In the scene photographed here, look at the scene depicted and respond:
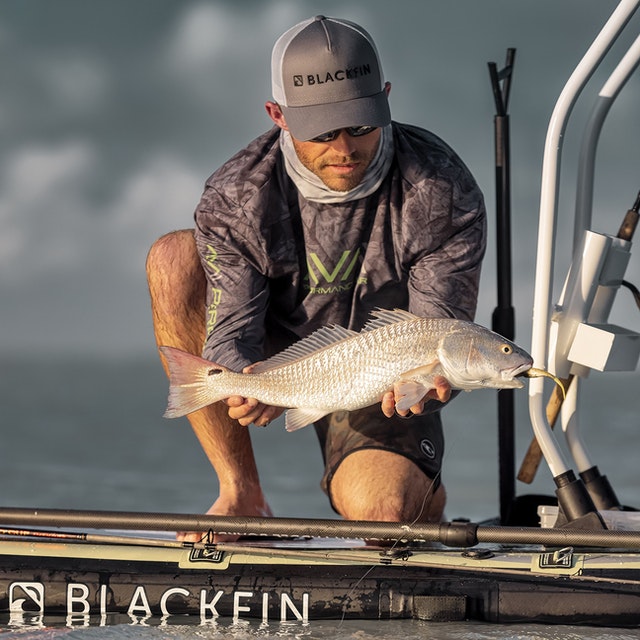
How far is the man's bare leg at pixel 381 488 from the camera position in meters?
4.12

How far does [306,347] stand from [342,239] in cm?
63

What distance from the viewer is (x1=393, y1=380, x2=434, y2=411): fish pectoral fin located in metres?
3.49

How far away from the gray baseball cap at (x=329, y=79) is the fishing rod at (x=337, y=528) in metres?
1.31

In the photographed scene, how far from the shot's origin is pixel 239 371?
3.99m

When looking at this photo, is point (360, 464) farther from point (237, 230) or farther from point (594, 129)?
point (594, 129)

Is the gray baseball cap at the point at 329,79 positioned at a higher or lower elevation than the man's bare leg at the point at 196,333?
higher

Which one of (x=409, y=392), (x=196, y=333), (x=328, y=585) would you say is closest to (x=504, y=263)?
(x=196, y=333)

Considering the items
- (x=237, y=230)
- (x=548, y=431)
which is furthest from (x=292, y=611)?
(x=237, y=230)

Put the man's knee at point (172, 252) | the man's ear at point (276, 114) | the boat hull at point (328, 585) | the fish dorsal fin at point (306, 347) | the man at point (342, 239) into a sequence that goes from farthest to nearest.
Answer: the man's knee at point (172, 252)
the man's ear at point (276, 114)
the man at point (342, 239)
the fish dorsal fin at point (306, 347)
the boat hull at point (328, 585)

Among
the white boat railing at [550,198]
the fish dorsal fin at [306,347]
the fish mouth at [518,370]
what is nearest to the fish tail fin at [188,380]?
the fish dorsal fin at [306,347]

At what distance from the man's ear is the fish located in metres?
0.87

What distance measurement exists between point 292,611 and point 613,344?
149 cm

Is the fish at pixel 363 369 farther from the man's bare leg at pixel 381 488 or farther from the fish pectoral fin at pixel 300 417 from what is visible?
the man's bare leg at pixel 381 488

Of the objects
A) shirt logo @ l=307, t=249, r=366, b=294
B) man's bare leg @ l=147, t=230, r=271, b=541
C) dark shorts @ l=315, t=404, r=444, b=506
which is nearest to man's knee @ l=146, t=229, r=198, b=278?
man's bare leg @ l=147, t=230, r=271, b=541
